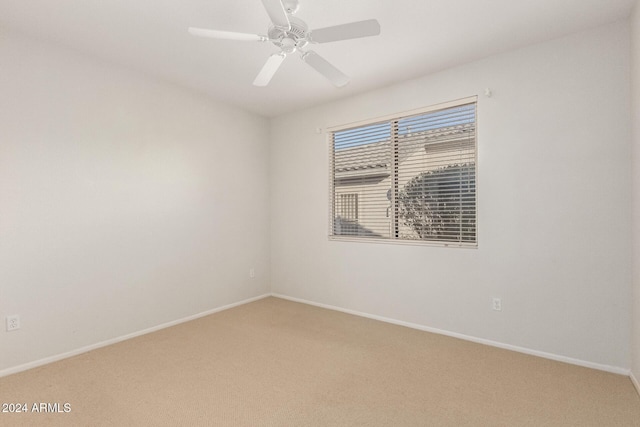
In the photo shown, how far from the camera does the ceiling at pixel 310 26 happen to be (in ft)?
7.32

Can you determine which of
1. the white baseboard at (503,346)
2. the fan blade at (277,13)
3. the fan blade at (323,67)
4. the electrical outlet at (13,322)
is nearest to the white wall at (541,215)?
the white baseboard at (503,346)

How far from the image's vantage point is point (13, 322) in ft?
8.14

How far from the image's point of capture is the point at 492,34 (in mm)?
2590

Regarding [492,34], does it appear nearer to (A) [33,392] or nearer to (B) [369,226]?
(B) [369,226]

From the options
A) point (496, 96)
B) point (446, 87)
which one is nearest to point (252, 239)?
point (446, 87)

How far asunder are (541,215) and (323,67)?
84.6 inches

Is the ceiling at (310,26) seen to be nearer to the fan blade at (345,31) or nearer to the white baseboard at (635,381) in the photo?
the fan blade at (345,31)

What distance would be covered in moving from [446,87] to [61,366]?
163 inches

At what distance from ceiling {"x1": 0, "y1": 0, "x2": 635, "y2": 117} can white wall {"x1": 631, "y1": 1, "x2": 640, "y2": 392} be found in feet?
0.78

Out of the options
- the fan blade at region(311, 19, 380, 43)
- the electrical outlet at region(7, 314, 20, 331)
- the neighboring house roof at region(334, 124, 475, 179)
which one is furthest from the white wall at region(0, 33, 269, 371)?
the fan blade at region(311, 19, 380, 43)

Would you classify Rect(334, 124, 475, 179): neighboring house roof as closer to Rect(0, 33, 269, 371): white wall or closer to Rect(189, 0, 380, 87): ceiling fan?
Rect(0, 33, 269, 371): white wall

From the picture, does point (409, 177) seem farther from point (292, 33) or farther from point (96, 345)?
point (96, 345)

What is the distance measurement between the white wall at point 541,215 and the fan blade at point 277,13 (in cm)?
197

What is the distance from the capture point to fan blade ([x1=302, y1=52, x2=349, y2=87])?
2189 mm
